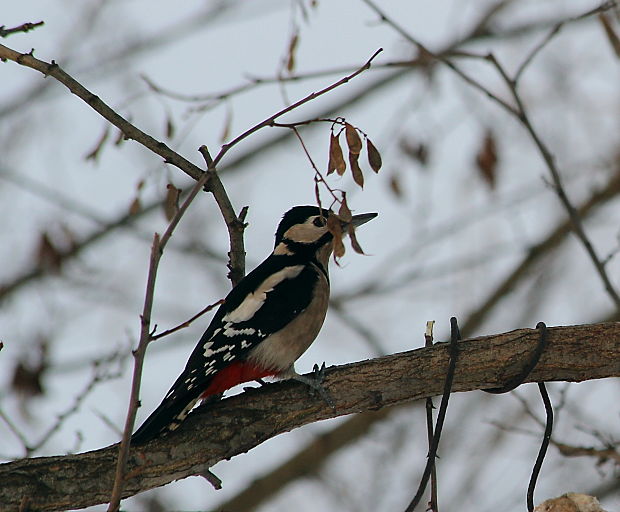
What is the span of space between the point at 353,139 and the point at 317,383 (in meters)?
0.93

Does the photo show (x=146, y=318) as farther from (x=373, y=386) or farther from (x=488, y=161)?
(x=488, y=161)

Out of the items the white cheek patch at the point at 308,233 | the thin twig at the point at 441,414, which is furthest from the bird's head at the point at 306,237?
the thin twig at the point at 441,414

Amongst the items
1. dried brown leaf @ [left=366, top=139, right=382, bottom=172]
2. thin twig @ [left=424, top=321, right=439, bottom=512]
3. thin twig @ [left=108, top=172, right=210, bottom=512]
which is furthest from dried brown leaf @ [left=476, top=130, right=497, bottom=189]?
thin twig @ [left=108, top=172, right=210, bottom=512]

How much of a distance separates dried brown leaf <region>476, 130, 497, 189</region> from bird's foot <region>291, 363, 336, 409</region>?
2877 millimetres

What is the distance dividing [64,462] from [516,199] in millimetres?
6474

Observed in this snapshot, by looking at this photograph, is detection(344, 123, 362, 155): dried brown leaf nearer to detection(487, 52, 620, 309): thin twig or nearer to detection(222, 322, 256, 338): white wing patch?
detection(222, 322, 256, 338): white wing patch

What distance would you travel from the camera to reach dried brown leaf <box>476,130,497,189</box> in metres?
5.97

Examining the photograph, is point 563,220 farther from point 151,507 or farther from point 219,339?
point 219,339

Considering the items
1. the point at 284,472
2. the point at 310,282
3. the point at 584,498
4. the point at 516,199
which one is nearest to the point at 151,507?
the point at 284,472

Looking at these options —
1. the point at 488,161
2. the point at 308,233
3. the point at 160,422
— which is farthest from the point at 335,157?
the point at 488,161

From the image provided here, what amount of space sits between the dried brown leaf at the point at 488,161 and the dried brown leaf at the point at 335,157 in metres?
3.15

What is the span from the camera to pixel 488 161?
6.02 meters

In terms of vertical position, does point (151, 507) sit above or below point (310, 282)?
above

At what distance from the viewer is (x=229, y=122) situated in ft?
14.8
